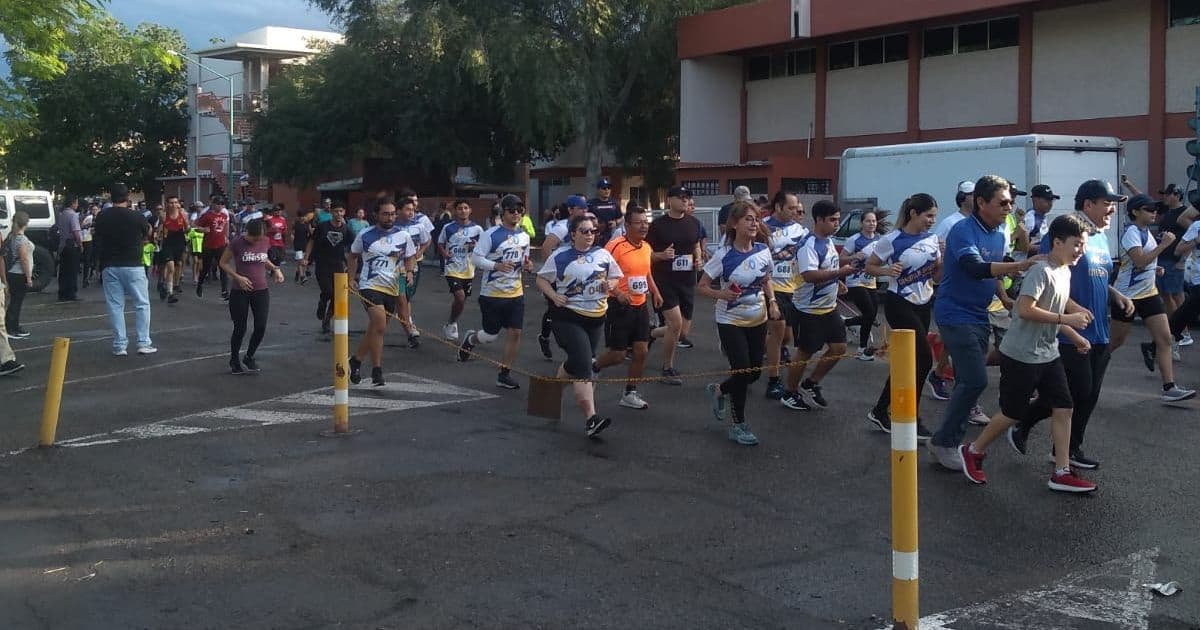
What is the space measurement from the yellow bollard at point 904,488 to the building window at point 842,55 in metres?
32.4

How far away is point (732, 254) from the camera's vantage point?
29.5 feet

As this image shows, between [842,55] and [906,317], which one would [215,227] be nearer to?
[906,317]

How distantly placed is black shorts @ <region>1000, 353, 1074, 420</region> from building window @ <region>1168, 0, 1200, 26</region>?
2322cm

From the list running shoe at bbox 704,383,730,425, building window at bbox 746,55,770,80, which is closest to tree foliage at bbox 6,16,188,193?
building window at bbox 746,55,770,80

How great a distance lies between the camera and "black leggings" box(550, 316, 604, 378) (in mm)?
8898

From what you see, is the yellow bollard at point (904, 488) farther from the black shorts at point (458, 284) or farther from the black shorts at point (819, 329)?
the black shorts at point (458, 284)

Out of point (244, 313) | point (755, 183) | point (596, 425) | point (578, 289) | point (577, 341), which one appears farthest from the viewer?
point (755, 183)

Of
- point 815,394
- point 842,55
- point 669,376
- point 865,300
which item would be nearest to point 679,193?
point 669,376

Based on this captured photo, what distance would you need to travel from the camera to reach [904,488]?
4547 mm

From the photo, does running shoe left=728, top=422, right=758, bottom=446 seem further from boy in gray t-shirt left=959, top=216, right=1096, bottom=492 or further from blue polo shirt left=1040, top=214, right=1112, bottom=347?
blue polo shirt left=1040, top=214, right=1112, bottom=347

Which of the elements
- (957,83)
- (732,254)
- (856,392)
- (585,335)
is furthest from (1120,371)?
(957,83)

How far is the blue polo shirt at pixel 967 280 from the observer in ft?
25.0

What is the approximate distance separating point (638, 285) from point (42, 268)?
17.7 metres

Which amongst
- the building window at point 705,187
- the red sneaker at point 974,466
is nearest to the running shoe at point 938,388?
the red sneaker at point 974,466
